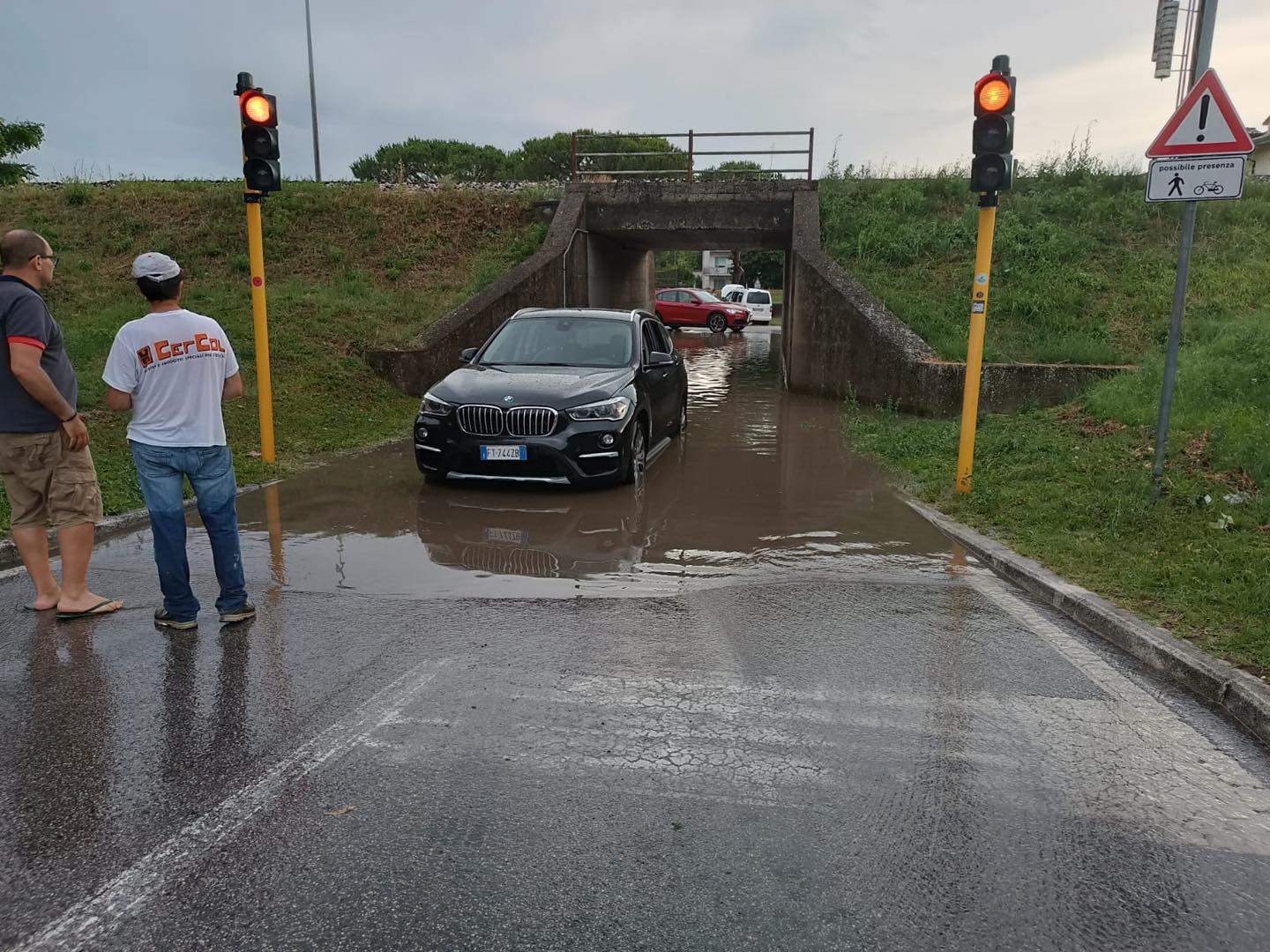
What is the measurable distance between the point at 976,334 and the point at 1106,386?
16.2 feet

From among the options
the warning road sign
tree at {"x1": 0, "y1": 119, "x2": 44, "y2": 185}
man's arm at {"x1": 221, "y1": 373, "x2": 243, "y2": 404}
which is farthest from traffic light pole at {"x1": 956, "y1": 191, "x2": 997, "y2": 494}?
tree at {"x1": 0, "y1": 119, "x2": 44, "y2": 185}

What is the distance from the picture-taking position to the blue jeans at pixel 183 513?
4934 millimetres

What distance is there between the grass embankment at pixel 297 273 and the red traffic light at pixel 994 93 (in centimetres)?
735

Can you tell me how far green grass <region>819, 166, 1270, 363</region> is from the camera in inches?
576

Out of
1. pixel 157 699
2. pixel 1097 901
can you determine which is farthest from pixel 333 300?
pixel 1097 901

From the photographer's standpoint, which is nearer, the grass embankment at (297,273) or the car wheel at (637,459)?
the car wheel at (637,459)

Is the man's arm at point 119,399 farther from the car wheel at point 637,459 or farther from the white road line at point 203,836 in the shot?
the car wheel at point 637,459

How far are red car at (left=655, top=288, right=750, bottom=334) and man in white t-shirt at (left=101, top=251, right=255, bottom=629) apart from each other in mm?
33530

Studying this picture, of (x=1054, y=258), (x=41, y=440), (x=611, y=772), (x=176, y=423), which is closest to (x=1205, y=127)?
(x=611, y=772)

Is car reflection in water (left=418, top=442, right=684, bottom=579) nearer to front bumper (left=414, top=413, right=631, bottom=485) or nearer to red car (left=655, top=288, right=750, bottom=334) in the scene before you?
front bumper (left=414, top=413, right=631, bottom=485)

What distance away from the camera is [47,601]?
5.34 meters

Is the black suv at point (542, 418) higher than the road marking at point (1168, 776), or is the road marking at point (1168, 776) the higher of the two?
the black suv at point (542, 418)

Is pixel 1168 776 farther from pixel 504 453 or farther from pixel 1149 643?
pixel 504 453

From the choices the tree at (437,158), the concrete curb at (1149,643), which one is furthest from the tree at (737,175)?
the tree at (437,158)
